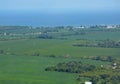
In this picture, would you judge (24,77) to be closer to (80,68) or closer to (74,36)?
(80,68)

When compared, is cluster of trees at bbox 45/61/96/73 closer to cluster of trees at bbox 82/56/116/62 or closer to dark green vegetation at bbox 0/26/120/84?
dark green vegetation at bbox 0/26/120/84

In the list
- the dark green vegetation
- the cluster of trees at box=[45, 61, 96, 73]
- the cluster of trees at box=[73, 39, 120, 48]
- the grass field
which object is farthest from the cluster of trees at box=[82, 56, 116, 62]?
the cluster of trees at box=[73, 39, 120, 48]

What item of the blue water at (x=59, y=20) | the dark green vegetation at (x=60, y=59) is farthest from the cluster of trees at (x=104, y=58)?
the blue water at (x=59, y=20)

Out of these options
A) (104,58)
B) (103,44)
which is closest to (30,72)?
(104,58)

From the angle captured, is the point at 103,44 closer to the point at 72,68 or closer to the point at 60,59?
the point at 60,59

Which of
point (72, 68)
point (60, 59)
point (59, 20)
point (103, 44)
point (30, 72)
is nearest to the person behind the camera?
point (30, 72)

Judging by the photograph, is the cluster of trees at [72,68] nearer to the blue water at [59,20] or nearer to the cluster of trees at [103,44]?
the cluster of trees at [103,44]

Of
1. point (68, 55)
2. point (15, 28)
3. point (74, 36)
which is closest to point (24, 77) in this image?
point (68, 55)

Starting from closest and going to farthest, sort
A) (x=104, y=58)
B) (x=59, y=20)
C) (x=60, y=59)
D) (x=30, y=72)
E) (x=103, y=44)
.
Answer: (x=30, y=72), (x=104, y=58), (x=60, y=59), (x=103, y=44), (x=59, y=20)
